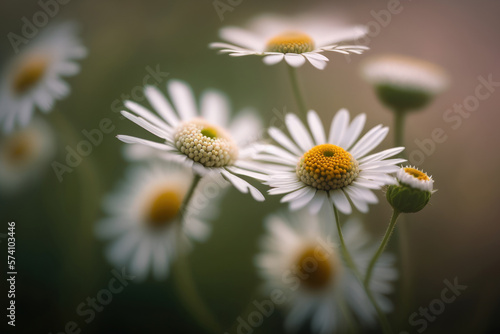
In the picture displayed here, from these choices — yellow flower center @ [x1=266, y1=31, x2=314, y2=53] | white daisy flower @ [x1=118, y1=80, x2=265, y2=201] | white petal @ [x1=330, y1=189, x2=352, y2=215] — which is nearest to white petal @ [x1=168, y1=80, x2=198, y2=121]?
white daisy flower @ [x1=118, y1=80, x2=265, y2=201]

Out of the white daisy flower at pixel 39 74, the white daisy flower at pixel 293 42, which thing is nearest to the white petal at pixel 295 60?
the white daisy flower at pixel 293 42

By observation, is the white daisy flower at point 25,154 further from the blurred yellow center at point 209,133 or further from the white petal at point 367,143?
the white petal at point 367,143

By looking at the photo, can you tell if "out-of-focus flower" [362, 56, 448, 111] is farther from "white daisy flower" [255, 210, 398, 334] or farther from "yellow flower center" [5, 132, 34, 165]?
"yellow flower center" [5, 132, 34, 165]

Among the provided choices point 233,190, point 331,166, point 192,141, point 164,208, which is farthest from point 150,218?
point 331,166

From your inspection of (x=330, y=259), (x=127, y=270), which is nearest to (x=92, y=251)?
(x=127, y=270)

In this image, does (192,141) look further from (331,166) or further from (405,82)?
(405,82)
